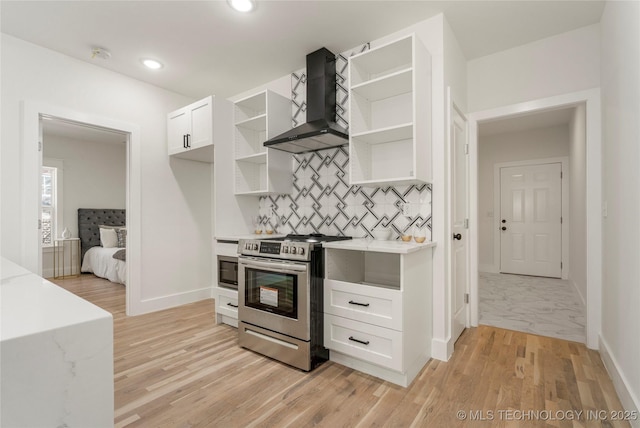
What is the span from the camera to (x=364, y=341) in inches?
82.4

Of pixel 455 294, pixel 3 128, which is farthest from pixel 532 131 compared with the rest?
pixel 3 128

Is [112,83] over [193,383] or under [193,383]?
over

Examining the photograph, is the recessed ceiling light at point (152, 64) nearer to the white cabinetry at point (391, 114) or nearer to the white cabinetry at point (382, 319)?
the white cabinetry at point (391, 114)

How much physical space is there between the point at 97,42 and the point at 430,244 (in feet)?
11.0

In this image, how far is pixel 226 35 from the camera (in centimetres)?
269

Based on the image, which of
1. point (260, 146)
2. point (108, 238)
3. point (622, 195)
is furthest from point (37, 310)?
point (108, 238)

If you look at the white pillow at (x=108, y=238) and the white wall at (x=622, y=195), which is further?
the white pillow at (x=108, y=238)

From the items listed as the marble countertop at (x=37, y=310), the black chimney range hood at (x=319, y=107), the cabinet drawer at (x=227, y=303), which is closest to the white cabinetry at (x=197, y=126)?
the black chimney range hood at (x=319, y=107)

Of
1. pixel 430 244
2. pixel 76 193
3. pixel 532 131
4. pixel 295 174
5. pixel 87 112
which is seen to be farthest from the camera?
pixel 76 193

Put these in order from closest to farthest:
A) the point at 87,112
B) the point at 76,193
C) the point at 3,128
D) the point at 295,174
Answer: the point at 3,128, the point at 87,112, the point at 295,174, the point at 76,193

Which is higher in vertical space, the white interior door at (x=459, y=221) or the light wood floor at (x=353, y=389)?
the white interior door at (x=459, y=221)

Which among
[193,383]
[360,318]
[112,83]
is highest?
[112,83]

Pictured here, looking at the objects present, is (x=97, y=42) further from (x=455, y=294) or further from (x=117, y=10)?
(x=455, y=294)

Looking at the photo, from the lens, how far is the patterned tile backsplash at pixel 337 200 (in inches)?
102
